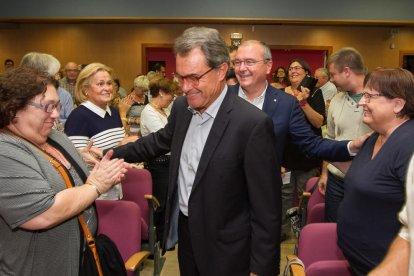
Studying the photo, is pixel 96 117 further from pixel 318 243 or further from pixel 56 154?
pixel 318 243

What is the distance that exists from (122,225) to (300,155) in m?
2.11

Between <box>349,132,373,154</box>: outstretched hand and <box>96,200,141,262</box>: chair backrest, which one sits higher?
<box>349,132,373,154</box>: outstretched hand

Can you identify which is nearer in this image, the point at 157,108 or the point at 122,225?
the point at 122,225

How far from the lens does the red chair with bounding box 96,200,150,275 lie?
7.70ft

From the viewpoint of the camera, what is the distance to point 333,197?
111 inches

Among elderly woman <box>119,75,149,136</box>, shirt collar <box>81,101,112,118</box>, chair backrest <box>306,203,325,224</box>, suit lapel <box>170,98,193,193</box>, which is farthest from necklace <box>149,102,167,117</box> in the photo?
suit lapel <box>170,98,193,193</box>

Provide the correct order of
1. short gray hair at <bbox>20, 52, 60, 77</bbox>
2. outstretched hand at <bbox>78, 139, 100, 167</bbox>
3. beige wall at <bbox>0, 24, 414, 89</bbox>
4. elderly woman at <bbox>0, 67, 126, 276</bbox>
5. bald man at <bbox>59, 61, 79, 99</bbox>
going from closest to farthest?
1. elderly woman at <bbox>0, 67, 126, 276</bbox>
2. outstretched hand at <bbox>78, 139, 100, 167</bbox>
3. short gray hair at <bbox>20, 52, 60, 77</bbox>
4. bald man at <bbox>59, 61, 79, 99</bbox>
5. beige wall at <bbox>0, 24, 414, 89</bbox>

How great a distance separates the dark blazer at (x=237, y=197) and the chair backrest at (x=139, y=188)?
1468 millimetres

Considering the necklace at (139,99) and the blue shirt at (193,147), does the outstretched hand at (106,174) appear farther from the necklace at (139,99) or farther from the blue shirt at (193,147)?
the necklace at (139,99)

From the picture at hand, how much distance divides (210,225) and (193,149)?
1.16ft

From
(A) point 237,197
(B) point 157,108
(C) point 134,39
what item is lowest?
(A) point 237,197

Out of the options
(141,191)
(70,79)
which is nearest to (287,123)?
(141,191)

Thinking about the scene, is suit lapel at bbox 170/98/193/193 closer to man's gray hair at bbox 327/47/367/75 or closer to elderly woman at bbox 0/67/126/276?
elderly woman at bbox 0/67/126/276

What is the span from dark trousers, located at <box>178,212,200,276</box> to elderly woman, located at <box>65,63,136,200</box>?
2.86ft
